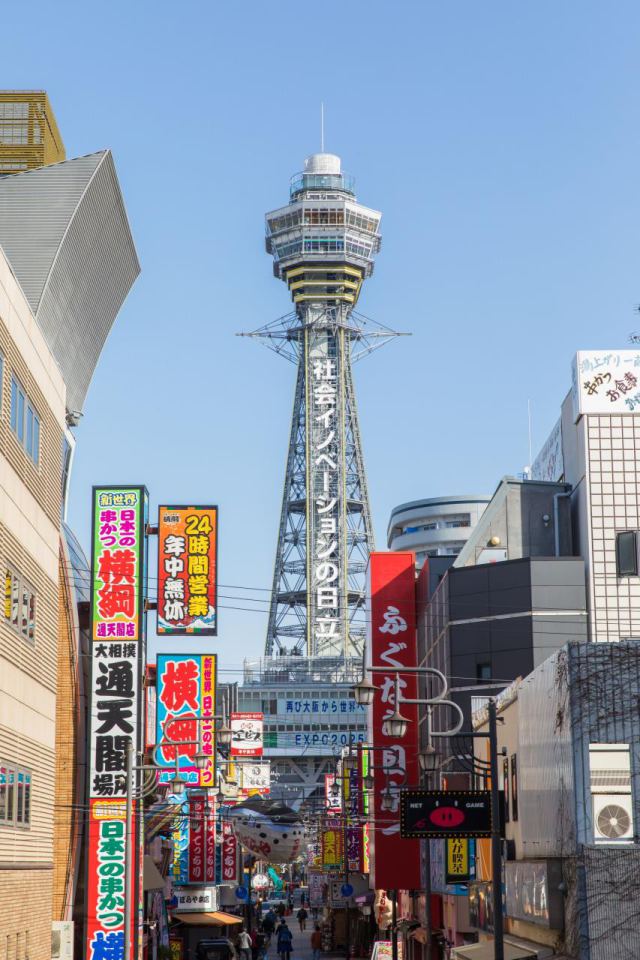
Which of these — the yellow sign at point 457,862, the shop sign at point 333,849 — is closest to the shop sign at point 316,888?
the shop sign at point 333,849

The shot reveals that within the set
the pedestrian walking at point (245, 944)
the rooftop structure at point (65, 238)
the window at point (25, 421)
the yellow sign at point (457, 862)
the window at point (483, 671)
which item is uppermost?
the rooftop structure at point (65, 238)

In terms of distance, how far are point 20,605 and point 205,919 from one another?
135 ft

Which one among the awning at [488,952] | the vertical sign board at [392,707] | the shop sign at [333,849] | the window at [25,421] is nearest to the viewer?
the awning at [488,952]

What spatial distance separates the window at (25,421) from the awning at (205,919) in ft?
131

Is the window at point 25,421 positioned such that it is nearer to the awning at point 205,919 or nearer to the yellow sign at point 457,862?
the yellow sign at point 457,862

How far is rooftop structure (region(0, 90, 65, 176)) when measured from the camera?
70938mm

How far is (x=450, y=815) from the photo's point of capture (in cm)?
3128

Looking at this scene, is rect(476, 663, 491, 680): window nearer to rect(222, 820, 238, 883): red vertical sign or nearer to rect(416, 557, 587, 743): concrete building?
rect(416, 557, 587, 743): concrete building

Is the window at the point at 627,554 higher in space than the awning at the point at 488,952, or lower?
higher

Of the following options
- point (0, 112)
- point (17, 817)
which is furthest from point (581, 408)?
point (0, 112)

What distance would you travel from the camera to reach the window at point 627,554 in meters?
54.4

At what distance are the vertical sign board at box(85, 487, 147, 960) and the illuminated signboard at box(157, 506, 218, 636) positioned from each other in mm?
1002

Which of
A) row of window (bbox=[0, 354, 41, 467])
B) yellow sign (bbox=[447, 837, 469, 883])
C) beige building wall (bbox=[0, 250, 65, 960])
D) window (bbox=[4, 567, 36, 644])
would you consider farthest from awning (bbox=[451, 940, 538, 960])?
row of window (bbox=[0, 354, 41, 467])

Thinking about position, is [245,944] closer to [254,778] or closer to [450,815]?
[450,815]
